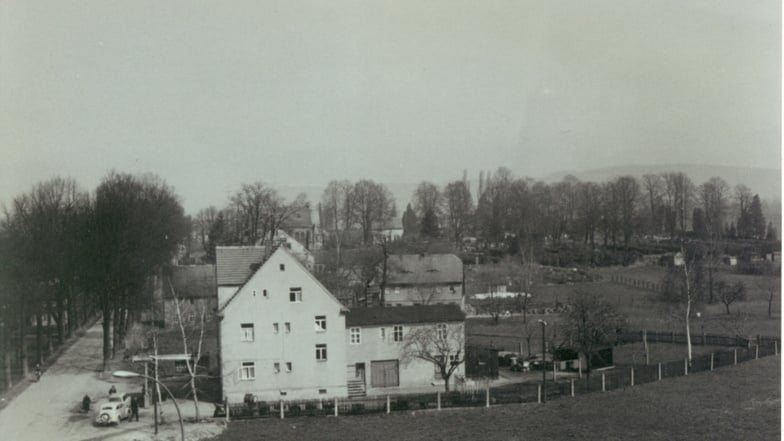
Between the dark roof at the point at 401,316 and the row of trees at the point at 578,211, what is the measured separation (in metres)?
33.8

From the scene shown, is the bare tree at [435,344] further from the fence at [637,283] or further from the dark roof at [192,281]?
the fence at [637,283]

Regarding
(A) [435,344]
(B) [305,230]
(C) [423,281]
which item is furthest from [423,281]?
(B) [305,230]

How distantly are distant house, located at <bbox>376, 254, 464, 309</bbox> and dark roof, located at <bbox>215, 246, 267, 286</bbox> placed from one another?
19176mm

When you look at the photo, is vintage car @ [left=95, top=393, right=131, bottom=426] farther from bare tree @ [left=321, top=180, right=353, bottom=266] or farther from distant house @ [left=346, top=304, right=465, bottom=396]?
bare tree @ [left=321, top=180, right=353, bottom=266]

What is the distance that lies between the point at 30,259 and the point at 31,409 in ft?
23.3

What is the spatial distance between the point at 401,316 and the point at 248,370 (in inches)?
291

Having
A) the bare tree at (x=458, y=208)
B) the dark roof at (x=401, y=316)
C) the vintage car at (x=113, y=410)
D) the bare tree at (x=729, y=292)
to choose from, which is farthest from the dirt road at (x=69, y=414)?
the bare tree at (x=458, y=208)

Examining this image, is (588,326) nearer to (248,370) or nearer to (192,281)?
(248,370)

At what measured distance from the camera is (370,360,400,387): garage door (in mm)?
33469

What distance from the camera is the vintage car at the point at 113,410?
1030 inches

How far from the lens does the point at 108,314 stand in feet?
121

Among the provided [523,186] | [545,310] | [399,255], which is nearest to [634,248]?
[523,186]

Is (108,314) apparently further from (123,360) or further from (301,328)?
(301,328)

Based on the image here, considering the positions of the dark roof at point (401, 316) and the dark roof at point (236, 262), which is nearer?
the dark roof at point (401, 316)
